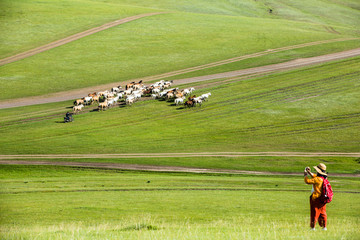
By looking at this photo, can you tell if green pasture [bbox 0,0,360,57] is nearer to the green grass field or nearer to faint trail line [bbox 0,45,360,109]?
the green grass field

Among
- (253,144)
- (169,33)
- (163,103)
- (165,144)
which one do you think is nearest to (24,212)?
(165,144)

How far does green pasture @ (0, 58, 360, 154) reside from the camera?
4844 cm

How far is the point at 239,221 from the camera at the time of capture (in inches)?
807

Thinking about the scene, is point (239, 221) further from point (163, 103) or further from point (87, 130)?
point (163, 103)

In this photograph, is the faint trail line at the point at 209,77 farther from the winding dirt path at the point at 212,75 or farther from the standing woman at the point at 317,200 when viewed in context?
the standing woman at the point at 317,200

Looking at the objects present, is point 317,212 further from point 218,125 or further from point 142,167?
point 218,125

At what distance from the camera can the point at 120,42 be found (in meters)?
106


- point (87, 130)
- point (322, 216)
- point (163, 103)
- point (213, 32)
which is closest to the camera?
point (322, 216)

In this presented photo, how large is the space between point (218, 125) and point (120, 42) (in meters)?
57.1

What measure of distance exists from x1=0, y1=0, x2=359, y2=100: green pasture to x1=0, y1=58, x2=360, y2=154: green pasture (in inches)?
717

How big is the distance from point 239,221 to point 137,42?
296 ft

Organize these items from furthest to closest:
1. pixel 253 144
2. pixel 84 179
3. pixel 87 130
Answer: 1. pixel 87 130
2. pixel 253 144
3. pixel 84 179

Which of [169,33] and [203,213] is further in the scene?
[169,33]

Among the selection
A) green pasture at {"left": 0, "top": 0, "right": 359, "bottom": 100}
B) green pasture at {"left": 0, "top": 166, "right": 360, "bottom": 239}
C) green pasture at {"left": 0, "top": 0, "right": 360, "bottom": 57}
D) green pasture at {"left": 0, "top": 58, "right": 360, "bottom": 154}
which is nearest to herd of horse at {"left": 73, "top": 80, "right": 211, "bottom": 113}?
green pasture at {"left": 0, "top": 58, "right": 360, "bottom": 154}
